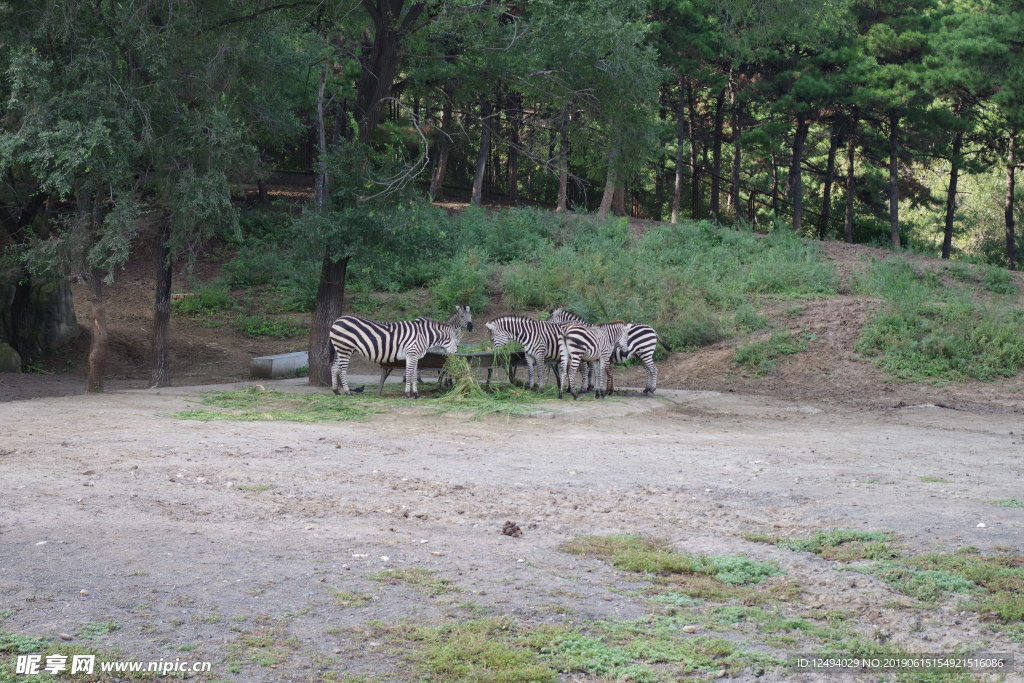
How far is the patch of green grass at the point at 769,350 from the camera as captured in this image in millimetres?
20141

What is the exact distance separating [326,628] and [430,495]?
335cm

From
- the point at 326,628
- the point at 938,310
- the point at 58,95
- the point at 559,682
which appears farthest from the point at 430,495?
the point at 938,310

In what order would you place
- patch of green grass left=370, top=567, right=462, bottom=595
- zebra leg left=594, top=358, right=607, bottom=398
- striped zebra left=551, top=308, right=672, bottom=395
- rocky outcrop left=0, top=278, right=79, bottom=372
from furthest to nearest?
rocky outcrop left=0, top=278, right=79, bottom=372, striped zebra left=551, top=308, right=672, bottom=395, zebra leg left=594, top=358, right=607, bottom=398, patch of green grass left=370, top=567, right=462, bottom=595

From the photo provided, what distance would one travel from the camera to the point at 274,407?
14.5 m

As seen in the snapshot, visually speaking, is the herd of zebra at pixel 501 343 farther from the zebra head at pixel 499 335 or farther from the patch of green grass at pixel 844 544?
the patch of green grass at pixel 844 544

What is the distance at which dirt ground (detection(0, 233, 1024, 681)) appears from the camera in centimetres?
541

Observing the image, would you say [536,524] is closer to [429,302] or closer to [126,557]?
[126,557]

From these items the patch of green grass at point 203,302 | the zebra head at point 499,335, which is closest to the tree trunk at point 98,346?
the zebra head at point 499,335

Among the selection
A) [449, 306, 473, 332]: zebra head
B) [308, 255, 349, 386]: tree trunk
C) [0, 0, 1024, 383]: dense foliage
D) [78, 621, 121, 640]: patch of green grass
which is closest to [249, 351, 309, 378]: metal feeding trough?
[308, 255, 349, 386]: tree trunk

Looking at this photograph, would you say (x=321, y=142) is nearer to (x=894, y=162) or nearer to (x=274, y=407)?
(x=274, y=407)

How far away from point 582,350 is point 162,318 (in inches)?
303

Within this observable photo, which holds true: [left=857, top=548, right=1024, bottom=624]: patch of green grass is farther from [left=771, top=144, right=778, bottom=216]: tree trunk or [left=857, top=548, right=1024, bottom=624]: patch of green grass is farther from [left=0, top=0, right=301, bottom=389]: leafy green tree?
[left=771, top=144, right=778, bottom=216]: tree trunk

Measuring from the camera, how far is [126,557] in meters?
6.23

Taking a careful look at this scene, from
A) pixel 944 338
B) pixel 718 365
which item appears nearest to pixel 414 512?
pixel 718 365
